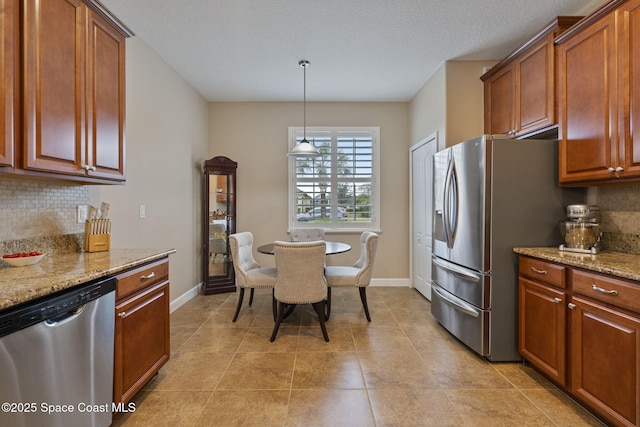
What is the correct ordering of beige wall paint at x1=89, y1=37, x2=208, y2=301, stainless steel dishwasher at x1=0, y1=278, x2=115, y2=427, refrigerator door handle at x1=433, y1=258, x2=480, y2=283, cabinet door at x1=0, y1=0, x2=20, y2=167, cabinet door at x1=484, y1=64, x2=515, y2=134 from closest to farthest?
stainless steel dishwasher at x1=0, y1=278, x2=115, y2=427 → cabinet door at x1=0, y1=0, x2=20, y2=167 → refrigerator door handle at x1=433, y1=258, x2=480, y2=283 → beige wall paint at x1=89, y1=37, x2=208, y2=301 → cabinet door at x1=484, y1=64, x2=515, y2=134

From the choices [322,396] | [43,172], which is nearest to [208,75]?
[43,172]

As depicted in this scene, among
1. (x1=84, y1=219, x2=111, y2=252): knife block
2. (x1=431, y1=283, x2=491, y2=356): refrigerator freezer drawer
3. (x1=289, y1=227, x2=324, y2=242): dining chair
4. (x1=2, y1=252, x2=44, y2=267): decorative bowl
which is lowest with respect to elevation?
(x1=431, y1=283, x2=491, y2=356): refrigerator freezer drawer

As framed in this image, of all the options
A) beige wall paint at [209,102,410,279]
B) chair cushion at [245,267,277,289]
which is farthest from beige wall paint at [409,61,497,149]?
chair cushion at [245,267,277,289]

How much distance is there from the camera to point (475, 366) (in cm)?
221

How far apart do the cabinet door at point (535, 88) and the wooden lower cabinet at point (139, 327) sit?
3053mm

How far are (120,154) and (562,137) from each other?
122 inches

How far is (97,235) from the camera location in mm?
2012

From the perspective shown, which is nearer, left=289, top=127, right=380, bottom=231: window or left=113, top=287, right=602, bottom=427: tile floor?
left=113, top=287, right=602, bottom=427: tile floor

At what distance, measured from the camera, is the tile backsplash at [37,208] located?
5.35 feet

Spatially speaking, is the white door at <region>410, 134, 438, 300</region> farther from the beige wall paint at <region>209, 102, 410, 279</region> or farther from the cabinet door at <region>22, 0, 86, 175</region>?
the cabinet door at <region>22, 0, 86, 175</region>

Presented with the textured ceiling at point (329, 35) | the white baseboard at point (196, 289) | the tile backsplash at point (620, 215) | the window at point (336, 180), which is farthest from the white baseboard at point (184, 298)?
the tile backsplash at point (620, 215)

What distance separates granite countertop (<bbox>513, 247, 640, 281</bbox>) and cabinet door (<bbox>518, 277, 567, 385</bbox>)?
0.68 ft

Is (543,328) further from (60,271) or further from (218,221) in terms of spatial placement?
(218,221)

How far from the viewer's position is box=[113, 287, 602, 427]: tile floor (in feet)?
5.53
